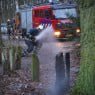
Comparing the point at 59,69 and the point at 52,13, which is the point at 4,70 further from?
the point at 52,13

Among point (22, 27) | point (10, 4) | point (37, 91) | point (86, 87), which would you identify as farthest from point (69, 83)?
point (22, 27)

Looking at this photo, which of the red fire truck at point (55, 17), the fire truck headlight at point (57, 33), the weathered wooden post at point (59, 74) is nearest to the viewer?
the weathered wooden post at point (59, 74)

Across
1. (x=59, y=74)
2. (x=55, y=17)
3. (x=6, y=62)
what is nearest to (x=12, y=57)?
(x=6, y=62)

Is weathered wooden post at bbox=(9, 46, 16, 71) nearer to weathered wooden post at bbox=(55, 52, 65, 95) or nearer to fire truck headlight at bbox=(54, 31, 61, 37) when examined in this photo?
weathered wooden post at bbox=(55, 52, 65, 95)

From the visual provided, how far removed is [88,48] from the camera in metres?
7.84

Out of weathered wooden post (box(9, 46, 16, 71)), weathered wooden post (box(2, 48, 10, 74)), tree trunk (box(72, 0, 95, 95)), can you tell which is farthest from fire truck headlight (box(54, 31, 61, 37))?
tree trunk (box(72, 0, 95, 95))

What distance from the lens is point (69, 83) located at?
1184 centimetres

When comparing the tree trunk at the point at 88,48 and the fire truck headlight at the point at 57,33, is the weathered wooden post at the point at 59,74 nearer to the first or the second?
the tree trunk at the point at 88,48

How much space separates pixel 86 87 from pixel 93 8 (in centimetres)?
143

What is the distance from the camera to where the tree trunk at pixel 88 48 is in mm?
7684

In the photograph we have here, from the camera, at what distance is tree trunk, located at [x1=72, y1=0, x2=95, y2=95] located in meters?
7.68

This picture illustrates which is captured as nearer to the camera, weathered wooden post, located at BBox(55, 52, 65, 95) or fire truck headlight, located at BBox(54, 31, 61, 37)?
weathered wooden post, located at BBox(55, 52, 65, 95)

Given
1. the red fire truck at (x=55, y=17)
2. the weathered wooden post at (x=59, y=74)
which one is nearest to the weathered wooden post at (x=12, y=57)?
the weathered wooden post at (x=59, y=74)

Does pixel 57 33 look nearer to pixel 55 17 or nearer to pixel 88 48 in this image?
pixel 55 17
